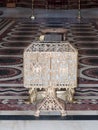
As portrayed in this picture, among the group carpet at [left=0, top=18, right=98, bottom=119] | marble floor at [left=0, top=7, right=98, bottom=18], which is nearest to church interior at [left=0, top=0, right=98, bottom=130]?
carpet at [left=0, top=18, right=98, bottom=119]

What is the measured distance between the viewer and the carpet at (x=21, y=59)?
4.12 metres

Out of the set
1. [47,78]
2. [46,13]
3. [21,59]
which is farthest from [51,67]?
[46,13]

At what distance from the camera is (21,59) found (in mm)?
6152

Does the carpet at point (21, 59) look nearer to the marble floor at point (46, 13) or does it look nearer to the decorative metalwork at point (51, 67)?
the decorative metalwork at point (51, 67)

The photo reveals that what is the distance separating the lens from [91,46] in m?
7.29

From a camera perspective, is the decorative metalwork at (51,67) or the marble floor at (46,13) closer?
the decorative metalwork at (51,67)

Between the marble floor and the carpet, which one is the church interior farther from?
the marble floor

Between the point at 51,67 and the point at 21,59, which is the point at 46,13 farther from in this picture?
the point at 51,67

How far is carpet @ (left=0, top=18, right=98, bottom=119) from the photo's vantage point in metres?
4.12

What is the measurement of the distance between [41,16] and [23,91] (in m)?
7.52

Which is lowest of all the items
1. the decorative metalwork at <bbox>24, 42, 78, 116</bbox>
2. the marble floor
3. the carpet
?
the carpet

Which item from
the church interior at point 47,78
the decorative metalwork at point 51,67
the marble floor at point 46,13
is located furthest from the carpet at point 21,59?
the marble floor at point 46,13

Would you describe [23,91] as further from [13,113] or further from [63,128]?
[63,128]

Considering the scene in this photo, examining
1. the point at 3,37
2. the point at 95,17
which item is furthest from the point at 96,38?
the point at 95,17
